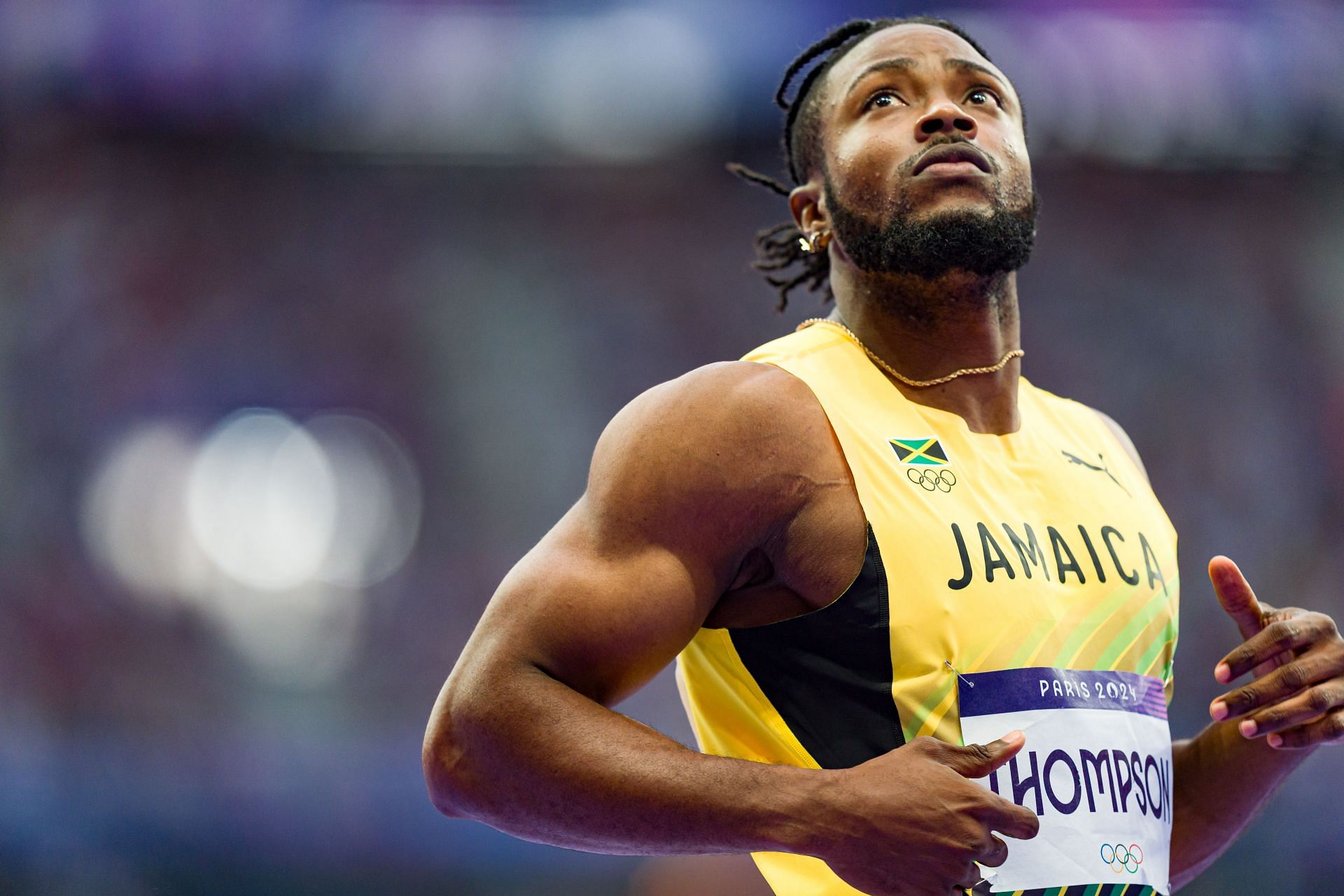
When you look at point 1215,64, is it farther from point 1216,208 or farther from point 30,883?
point 30,883

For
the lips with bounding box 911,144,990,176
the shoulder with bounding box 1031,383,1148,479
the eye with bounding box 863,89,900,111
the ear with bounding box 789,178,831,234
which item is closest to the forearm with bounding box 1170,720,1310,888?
the shoulder with bounding box 1031,383,1148,479

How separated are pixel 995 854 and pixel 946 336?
1.15 m

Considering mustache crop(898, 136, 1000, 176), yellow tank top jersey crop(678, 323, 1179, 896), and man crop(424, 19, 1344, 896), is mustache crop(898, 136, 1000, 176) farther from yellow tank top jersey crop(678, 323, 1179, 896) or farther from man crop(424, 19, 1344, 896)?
yellow tank top jersey crop(678, 323, 1179, 896)

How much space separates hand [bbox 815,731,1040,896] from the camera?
168 centimetres

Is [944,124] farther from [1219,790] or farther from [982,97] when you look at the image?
[1219,790]

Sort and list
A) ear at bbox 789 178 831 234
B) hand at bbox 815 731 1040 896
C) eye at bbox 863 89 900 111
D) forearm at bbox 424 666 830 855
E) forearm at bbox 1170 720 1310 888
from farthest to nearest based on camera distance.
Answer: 1. ear at bbox 789 178 831 234
2. eye at bbox 863 89 900 111
3. forearm at bbox 1170 720 1310 888
4. forearm at bbox 424 666 830 855
5. hand at bbox 815 731 1040 896

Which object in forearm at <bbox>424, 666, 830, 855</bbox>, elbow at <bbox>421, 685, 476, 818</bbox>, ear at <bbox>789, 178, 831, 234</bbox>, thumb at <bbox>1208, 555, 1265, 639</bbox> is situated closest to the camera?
forearm at <bbox>424, 666, 830, 855</bbox>

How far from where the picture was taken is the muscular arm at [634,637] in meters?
1.82

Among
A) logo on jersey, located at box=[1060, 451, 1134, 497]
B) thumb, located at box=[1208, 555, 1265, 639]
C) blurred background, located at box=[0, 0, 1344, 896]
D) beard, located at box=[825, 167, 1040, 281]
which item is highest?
blurred background, located at box=[0, 0, 1344, 896]

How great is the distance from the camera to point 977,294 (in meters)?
2.57

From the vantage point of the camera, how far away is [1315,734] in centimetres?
219

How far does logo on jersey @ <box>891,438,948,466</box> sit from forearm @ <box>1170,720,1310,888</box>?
83cm

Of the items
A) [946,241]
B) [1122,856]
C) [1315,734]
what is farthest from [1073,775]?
[946,241]

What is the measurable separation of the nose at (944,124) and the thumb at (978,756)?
4.26 feet
